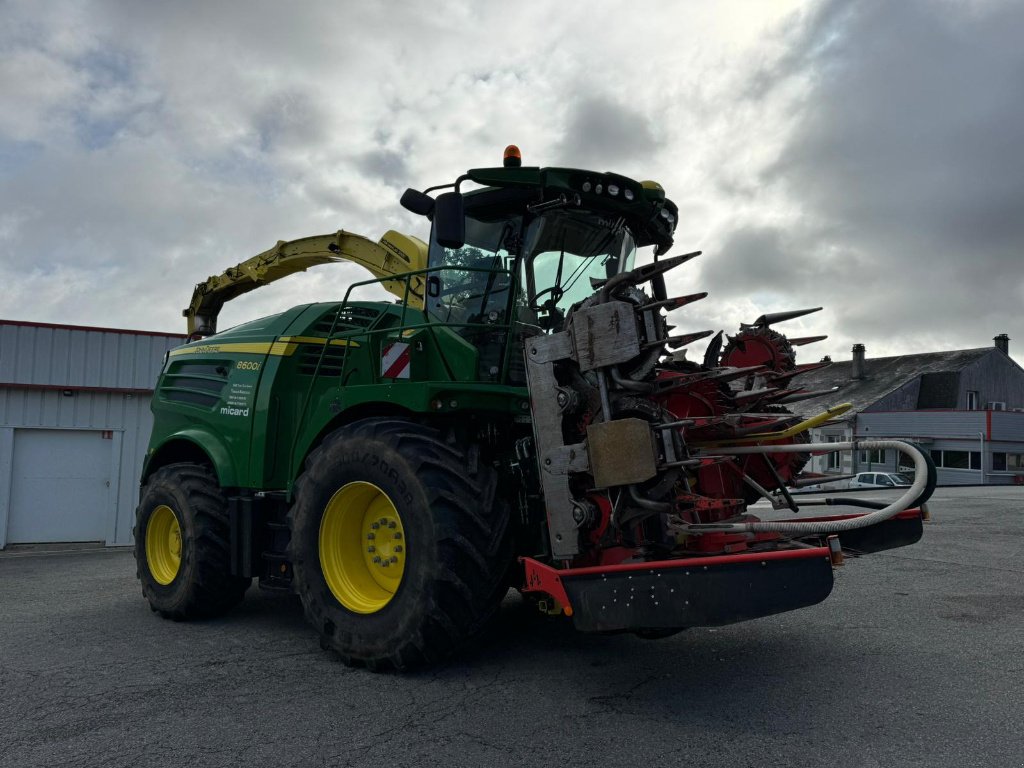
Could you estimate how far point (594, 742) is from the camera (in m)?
3.45

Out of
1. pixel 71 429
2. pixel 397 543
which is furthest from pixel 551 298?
pixel 71 429

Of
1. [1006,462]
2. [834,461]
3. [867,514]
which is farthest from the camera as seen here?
[834,461]

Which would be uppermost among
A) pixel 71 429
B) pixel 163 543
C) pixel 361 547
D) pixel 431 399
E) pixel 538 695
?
pixel 431 399

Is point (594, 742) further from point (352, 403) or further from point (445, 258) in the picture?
point (445, 258)

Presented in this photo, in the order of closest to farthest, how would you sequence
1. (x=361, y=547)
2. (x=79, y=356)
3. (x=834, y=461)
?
1. (x=361, y=547)
2. (x=79, y=356)
3. (x=834, y=461)

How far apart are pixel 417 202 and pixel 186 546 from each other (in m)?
3.03

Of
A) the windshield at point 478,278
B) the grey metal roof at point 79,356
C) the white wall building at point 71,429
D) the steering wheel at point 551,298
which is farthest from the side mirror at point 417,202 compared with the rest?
the white wall building at point 71,429

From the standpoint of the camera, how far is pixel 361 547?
4898mm

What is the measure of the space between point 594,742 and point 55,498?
12.8 meters

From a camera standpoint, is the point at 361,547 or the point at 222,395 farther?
the point at 222,395

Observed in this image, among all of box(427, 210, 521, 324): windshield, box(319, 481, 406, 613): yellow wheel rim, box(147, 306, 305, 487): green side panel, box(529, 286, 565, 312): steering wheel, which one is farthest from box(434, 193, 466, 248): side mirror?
box(147, 306, 305, 487): green side panel

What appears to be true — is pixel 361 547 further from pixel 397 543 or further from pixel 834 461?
pixel 834 461

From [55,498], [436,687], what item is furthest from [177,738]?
[55,498]

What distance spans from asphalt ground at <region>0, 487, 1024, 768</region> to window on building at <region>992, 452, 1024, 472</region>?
3377cm
